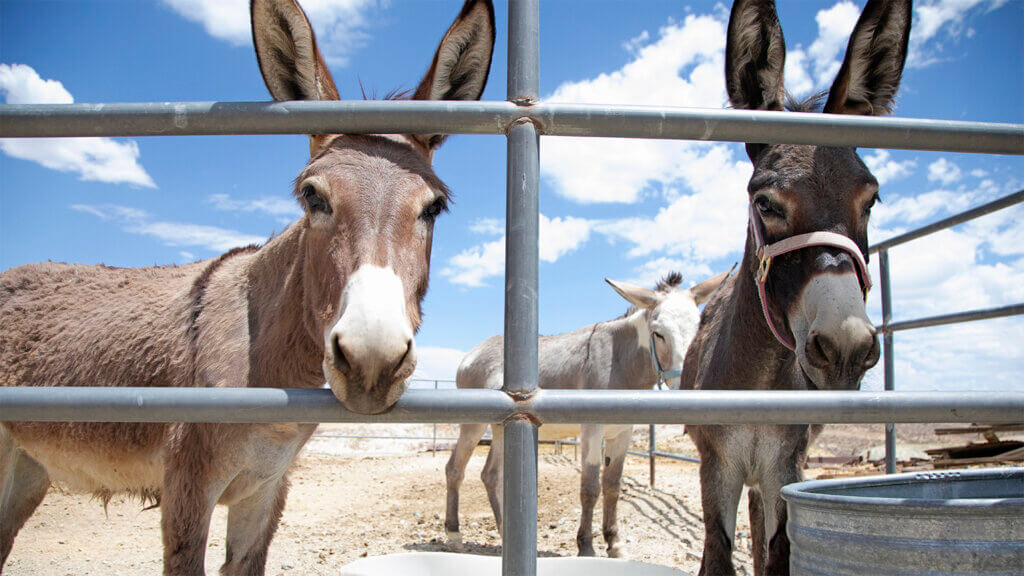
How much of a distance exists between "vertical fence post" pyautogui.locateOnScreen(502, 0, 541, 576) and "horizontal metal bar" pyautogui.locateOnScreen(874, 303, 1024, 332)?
3520mm

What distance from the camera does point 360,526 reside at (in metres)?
6.35

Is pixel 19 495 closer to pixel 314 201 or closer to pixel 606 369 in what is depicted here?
pixel 314 201

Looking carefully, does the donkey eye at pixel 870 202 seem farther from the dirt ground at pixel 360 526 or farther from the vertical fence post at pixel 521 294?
the dirt ground at pixel 360 526

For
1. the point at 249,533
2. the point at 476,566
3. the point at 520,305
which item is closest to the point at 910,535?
the point at 520,305

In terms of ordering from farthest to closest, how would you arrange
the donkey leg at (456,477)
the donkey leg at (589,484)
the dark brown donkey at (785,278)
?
1. the donkey leg at (456,477)
2. the donkey leg at (589,484)
3. the dark brown donkey at (785,278)

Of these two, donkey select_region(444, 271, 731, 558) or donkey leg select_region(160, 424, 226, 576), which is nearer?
donkey leg select_region(160, 424, 226, 576)

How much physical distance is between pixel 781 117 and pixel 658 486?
29.3 feet

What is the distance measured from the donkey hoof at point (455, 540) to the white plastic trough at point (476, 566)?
8.88ft

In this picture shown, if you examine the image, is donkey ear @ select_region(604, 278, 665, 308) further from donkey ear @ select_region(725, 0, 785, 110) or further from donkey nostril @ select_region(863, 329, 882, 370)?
donkey nostril @ select_region(863, 329, 882, 370)

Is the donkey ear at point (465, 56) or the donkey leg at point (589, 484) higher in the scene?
the donkey ear at point (465, 56)


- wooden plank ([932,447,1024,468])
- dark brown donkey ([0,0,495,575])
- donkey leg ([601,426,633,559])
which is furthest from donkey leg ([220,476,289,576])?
wooden plank ([932,447,1024,468])

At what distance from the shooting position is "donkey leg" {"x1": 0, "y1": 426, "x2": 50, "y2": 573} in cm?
337

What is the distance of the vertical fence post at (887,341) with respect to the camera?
4176 mm

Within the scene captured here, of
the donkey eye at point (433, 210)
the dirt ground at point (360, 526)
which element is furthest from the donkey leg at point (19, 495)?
the donkey eye at point (433, 210)
